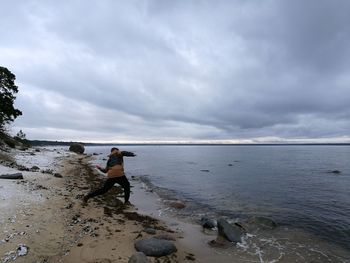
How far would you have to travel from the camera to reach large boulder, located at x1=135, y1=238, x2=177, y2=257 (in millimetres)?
8508

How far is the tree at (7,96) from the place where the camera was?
1553 inches

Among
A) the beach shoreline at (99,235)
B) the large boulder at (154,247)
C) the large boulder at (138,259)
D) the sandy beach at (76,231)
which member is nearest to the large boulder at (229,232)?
the beach shoreline at (99,235)

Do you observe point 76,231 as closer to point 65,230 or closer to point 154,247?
point 65,230

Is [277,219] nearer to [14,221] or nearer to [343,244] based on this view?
[343,244]

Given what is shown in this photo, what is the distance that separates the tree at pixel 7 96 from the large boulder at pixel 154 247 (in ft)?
128

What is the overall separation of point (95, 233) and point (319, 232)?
10.9 meters

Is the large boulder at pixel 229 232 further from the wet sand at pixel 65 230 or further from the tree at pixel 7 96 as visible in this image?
the tree at pixel 7 96

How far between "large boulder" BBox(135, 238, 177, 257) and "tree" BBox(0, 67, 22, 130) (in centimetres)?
3896

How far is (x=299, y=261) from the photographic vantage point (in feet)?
32.0

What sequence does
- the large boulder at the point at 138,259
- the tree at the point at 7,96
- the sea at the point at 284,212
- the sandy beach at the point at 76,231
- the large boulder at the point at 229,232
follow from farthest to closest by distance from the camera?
the tree at the point at 7,96 < the large boulder at the point at 229,232 < the sea at the point at 284,212 < the sandy beach at the point at 76,231 < the large boulder at the point at 138,259

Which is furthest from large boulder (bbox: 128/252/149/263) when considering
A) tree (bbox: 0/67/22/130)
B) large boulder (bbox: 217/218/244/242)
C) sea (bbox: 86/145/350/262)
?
tree (bbox: 0/67/22/130)

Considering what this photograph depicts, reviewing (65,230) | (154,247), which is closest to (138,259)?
(154,247)

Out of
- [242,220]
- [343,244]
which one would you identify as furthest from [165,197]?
[343,244]

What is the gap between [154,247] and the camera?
8.64 m
